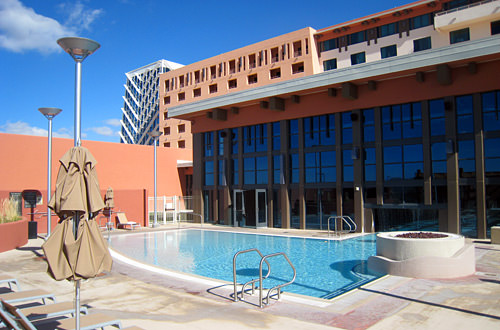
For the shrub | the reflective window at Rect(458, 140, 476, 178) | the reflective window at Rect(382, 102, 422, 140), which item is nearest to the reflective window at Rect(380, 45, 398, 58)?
the reflective window at Rect(382, 102, 422, 140)

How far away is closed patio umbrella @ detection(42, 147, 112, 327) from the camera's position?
182 inches

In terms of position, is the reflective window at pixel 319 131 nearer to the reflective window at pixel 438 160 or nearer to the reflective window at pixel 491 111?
the reflective window at pixel 438 160

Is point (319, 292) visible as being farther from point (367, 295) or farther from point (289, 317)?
point (289, 317)

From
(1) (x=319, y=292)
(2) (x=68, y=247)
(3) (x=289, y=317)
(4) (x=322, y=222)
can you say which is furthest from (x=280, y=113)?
(2) (x=68, y=247)

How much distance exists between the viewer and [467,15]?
98.3 feet

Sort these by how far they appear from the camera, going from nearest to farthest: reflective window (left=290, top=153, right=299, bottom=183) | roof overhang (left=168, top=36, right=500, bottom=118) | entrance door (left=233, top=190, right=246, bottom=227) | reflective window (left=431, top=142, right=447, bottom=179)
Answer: roof overhang (left=168, top=36, right=500, bottom=118) < reflective window (left=431, top=142, right=447, bottom=179) < reflective window (left=290, top=153, right=299, bottom=183) < entrance door (left=233, top=190, right=246, bottom=227)

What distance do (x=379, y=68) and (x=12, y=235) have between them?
16740mm

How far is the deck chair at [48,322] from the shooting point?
4.59m

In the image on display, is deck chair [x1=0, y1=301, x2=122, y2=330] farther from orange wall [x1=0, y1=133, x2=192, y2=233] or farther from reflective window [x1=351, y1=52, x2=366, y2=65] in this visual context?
reflective window [x1=351, y1=52, x2=366, y2=65]

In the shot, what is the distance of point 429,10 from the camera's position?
32906mm

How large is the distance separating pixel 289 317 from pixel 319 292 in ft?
9.73

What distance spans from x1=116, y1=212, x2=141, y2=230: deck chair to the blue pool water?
256 centimetres

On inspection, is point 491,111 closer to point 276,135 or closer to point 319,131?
point 319,131

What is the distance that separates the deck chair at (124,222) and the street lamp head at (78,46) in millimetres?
16621
